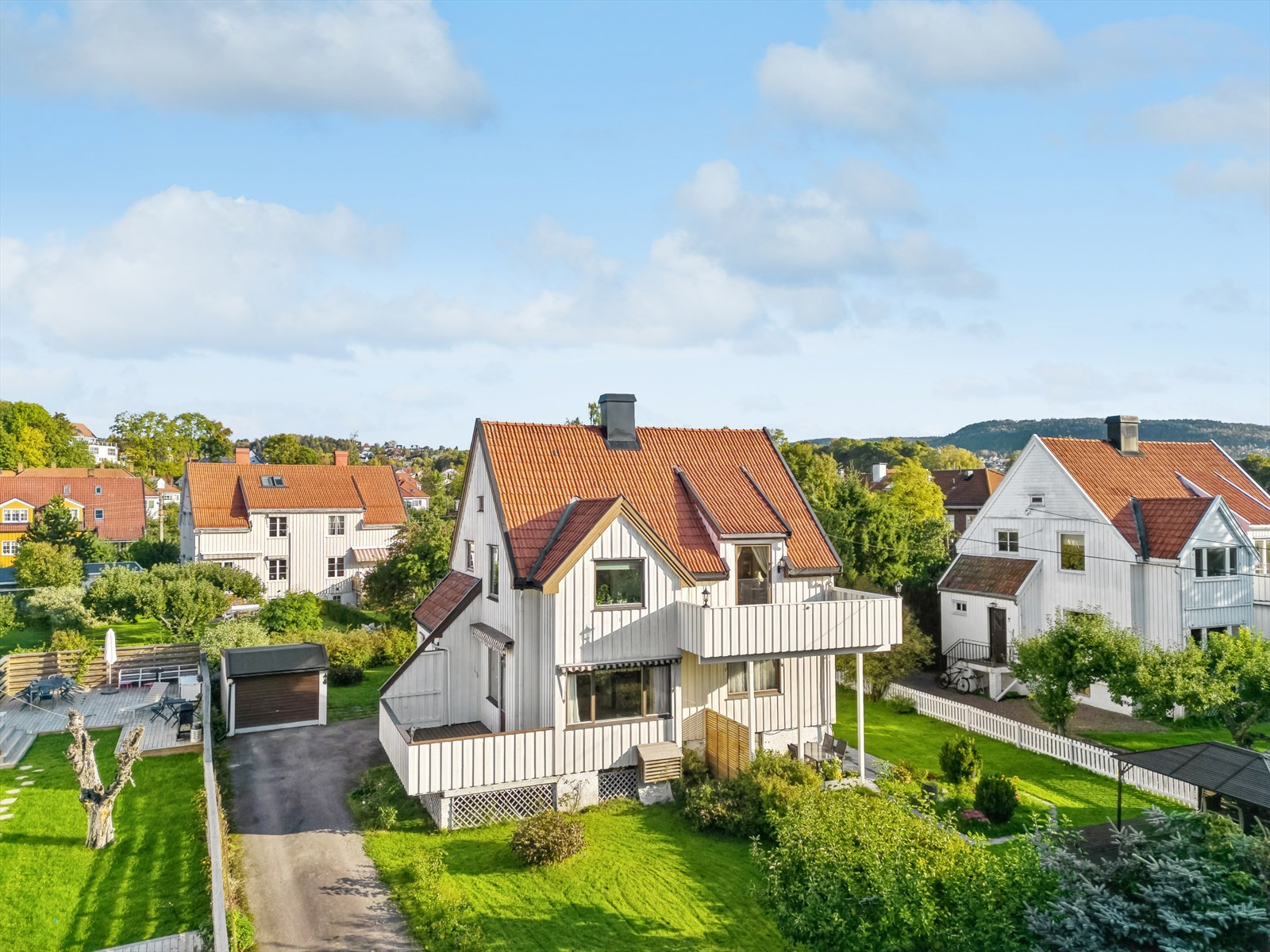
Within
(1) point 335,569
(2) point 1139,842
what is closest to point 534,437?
(2) point 1139,842

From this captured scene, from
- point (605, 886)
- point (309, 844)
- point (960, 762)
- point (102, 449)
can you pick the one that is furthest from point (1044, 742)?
point (102, 449)

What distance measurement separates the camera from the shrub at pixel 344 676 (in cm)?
3041

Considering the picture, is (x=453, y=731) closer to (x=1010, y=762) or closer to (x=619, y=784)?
(x=619, y=784)

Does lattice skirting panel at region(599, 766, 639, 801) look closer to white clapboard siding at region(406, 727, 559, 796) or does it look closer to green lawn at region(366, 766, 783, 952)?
green lawn at region(366, 766, 783, 952)

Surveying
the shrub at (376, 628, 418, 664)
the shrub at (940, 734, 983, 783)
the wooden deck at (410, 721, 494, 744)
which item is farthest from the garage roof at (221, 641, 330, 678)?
the shrub at (940, 734, 983, 783)

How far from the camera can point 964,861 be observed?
11.0 meters

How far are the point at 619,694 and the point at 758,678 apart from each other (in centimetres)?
395

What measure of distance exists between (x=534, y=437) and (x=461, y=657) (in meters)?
6.27

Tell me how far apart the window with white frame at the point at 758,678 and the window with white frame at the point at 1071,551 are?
573 inches

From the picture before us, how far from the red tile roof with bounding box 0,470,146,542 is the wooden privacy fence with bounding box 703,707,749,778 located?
6964cm

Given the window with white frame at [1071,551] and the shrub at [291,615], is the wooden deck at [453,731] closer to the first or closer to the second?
the shrub at [291,615]

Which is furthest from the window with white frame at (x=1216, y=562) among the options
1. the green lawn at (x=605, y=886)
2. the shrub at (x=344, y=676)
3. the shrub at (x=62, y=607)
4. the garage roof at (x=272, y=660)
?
the shrub at (x=62, y=607)

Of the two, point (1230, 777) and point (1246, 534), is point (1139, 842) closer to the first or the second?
point (1230, 777)

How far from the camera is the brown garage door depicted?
24.2 metres
